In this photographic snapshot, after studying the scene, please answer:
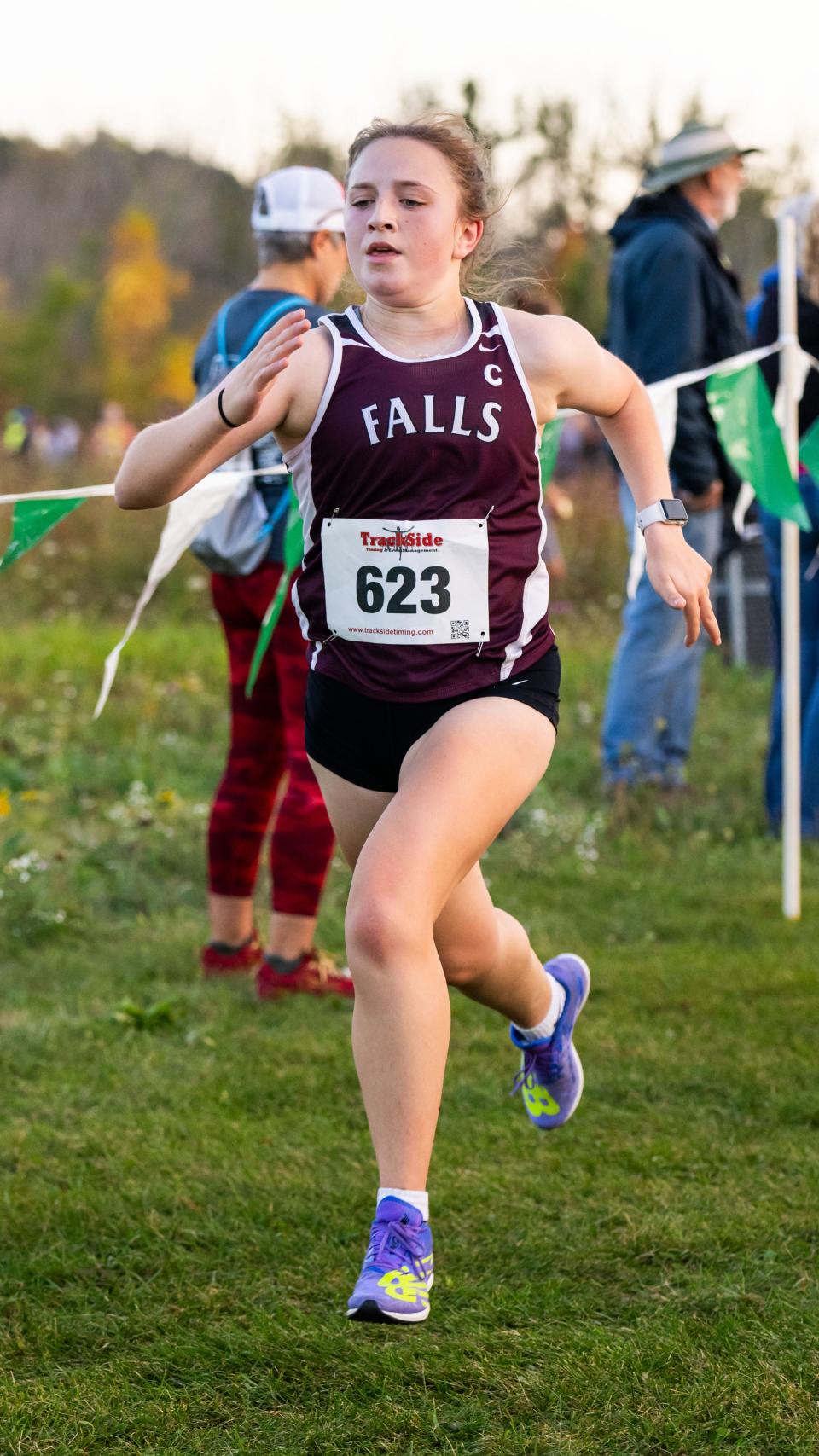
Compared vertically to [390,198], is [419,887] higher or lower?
lower

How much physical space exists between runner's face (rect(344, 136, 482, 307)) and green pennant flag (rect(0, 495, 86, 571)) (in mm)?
1406

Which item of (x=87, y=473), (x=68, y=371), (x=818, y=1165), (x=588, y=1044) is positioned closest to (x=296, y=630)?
(x=588, y=1044)

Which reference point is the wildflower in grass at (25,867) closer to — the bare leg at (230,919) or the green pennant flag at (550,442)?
the bare leg at (230,919)

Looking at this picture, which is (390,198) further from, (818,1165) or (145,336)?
(145,336)

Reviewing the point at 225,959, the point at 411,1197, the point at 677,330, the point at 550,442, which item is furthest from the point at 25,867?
the point at 411,1197

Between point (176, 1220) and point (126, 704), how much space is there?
586cm

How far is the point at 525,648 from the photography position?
9.96 ft

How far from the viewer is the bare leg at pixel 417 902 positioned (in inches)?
108

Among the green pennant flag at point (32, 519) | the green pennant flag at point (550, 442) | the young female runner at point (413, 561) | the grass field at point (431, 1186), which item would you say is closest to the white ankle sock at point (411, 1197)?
the young female runner at point (413, 561)

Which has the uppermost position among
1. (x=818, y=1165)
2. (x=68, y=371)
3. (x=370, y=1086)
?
(x=370, y=1086)

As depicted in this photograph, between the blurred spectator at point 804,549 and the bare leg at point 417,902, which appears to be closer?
the bare leg at point 417,902

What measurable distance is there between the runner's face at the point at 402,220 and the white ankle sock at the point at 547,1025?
4.94 ft

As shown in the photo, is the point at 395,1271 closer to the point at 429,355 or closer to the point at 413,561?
the point at 413,561

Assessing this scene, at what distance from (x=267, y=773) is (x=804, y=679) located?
3.07m
